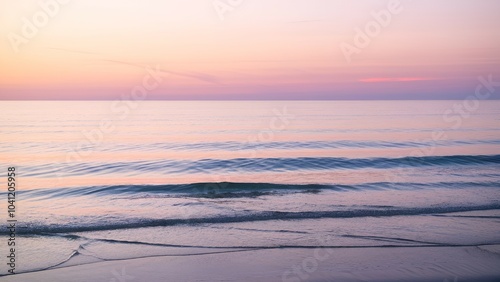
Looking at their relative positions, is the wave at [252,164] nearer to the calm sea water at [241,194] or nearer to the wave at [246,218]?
the calm sea water at [241,194]

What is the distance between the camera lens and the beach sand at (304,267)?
28.0ft

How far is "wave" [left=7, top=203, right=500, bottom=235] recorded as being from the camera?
41.2 ft

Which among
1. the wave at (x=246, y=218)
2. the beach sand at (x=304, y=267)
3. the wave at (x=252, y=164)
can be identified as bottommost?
the beach sand at (x=304, y=267)

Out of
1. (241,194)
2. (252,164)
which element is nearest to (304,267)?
(241,194)

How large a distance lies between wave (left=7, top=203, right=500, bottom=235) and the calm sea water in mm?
35

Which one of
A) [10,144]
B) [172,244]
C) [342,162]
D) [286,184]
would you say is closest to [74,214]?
[172,244]

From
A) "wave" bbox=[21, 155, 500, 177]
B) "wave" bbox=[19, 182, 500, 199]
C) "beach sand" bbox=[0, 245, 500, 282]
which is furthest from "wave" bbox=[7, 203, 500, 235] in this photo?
"wave" bbox=[21, 155, 500, 177]

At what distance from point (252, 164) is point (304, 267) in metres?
17.4

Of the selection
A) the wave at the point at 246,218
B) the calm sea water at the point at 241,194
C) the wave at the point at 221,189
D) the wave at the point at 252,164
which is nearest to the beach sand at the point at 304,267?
the calm sea water at the point at 241,194

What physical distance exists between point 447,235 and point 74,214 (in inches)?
474

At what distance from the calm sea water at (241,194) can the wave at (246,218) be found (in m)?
0.04

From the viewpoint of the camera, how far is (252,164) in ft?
86.8

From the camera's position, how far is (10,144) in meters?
33.0

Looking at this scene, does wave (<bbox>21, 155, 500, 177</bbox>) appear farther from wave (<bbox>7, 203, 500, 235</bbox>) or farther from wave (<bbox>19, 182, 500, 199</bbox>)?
wave (<bbox>7, 203, 500, 235</bbox>)
